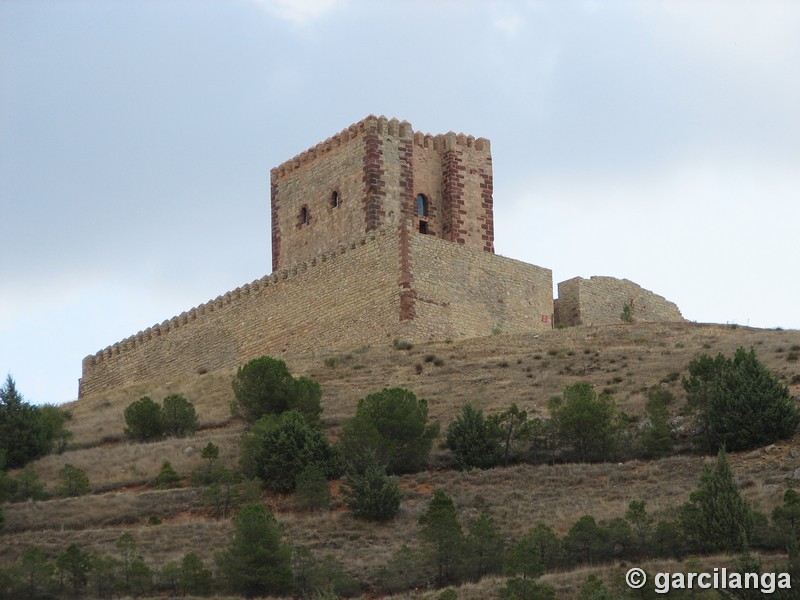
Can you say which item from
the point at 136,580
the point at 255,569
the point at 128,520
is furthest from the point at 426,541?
the point at 128,520

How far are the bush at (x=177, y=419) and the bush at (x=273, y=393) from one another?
107cm

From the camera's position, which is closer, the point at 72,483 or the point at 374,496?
the point at 374,496

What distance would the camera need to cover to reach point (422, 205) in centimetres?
4469

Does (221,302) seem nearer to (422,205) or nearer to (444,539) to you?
(422,205)

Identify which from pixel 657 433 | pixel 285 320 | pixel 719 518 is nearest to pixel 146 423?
pixel 285 320

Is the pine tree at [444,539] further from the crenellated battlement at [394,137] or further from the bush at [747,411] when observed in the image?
the crenellated battlement at [394,137]

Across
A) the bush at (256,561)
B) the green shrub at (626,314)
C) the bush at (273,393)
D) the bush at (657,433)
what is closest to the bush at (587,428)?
the bush at (657,433)

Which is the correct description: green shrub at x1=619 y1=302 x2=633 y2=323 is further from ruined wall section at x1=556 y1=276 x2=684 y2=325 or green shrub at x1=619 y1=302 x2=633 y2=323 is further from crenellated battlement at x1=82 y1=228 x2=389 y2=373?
crenellated battlement at x1=82 y1=228 x2=389 y2=373

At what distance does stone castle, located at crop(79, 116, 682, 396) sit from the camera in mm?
42000

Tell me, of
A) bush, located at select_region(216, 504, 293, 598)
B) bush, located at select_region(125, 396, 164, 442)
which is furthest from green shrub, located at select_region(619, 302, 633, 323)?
bush, located at select_region(216, 504, 293, 598)

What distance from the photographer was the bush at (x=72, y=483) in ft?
110

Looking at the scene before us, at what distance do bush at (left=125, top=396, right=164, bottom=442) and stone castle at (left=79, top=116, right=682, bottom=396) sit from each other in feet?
19.3

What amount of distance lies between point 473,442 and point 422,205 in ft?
39.8

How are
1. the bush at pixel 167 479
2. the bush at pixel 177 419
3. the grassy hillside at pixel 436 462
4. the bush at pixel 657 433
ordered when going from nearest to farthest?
the grassy hillside at pixel 436 462
the bush at pixel 657 433
the bush at pixel 167 479
the bush at pixel 177 419
